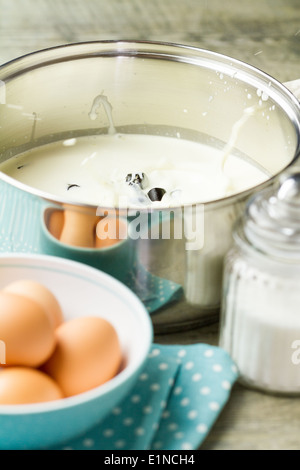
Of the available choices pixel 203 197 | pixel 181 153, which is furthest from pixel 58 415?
pixel 181 153

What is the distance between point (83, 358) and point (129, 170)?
500 mm

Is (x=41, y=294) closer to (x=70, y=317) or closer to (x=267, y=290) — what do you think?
(x=70, y=317)

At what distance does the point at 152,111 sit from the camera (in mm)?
1359

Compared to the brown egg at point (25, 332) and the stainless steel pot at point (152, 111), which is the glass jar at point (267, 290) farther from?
the brown egg at point (25, 332)

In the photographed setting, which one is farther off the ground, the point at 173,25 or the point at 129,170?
the point at 173,25

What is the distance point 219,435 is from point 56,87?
708 mm

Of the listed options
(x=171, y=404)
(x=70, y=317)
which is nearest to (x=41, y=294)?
(x=70, y=317)

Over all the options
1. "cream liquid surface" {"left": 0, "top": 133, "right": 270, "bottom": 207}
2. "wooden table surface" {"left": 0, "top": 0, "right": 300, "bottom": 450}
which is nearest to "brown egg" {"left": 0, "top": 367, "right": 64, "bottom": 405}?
"cream liquid surface" {"left": 0, "top": 133, "right": 270, "bottom": 207}

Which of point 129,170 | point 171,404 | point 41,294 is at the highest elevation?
point 129,170

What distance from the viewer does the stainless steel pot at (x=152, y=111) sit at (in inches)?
36.1

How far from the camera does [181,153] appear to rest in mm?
1311

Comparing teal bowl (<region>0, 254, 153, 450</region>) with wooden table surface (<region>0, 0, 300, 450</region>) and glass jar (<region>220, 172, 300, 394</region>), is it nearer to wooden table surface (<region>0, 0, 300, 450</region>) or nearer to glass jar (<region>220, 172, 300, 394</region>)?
glass jar (<region>220, 172, 300, 394</region>)

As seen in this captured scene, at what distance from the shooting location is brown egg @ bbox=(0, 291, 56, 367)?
0.75m
